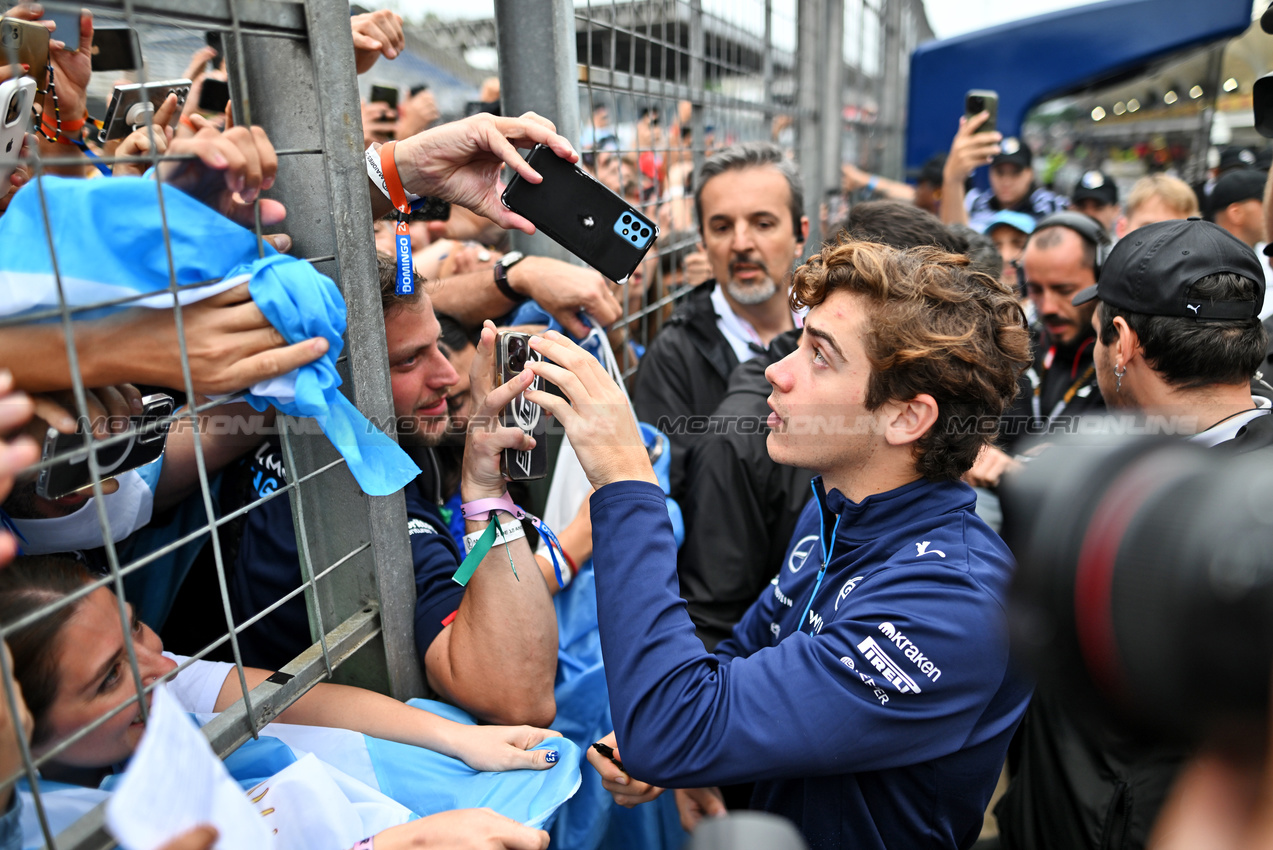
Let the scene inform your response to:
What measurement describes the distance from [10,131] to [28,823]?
91cm

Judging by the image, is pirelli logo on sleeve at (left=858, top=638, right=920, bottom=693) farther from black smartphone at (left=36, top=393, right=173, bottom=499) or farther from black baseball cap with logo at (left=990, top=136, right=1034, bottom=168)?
black baseball cap with logo at (left=990, top=136, right=1034, bottom=168)

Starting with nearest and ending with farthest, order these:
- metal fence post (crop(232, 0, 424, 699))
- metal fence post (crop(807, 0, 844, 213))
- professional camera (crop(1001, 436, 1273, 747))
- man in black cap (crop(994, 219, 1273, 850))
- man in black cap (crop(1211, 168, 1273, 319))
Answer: professional camera (crop(1001, 436, 1273, 747))
metal fence post (crop(232, 0, 424, 699))
man in black cap (crop(994, 219, 1273, 850))
man in black cap (crop(1211, 168, 1273, 319))
metal fence post (crop(807, 0, 844, 213))

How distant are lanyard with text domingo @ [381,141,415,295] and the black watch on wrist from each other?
730mm

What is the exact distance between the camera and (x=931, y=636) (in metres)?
1.19

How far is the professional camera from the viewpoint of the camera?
523mm

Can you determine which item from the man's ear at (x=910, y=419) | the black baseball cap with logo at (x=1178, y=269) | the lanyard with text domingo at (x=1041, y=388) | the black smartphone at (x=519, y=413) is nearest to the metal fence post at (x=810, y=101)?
the lanyard with text domingo at (x=1041, y=388)

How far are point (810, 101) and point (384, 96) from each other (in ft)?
8.84

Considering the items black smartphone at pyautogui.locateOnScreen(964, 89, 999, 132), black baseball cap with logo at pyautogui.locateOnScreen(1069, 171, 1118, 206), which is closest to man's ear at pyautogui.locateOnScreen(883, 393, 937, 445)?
black smartphone at pyautogui.locateOnScreen(964, 89, 999, 132)

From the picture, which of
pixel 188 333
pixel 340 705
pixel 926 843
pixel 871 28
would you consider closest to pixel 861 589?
pixel 926 843

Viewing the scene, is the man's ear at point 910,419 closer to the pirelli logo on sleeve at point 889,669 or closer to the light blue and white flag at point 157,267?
the pirelli logo on sleeve at point 889,669

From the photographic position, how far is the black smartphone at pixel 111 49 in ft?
4.66

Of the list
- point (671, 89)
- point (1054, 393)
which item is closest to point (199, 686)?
point (671, 89)

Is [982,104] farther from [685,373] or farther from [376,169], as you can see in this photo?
[376,169]

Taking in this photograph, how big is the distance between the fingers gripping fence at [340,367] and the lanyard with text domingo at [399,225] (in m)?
0.20
